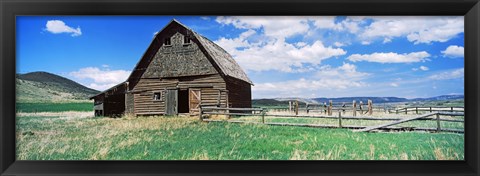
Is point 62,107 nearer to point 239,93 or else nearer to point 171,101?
point 171,101

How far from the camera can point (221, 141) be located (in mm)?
3885

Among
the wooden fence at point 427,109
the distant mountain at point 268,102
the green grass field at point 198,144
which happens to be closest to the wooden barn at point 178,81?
the distant mountain at point 268,102

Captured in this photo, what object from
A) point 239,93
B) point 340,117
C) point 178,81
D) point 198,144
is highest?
point 178,81

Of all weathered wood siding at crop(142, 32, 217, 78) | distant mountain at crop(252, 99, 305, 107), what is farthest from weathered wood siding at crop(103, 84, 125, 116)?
distant mountain at crop(252, 99, 305, 107)

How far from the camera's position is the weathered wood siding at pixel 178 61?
4376mm

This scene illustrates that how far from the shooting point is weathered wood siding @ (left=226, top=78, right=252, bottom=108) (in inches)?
166

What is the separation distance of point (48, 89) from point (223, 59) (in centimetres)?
169

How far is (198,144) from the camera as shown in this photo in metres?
3.83

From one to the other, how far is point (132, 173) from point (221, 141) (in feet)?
2.77

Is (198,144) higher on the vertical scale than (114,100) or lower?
lower

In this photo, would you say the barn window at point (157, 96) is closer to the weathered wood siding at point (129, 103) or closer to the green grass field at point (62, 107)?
the weathered wood siding at point (129, 103)

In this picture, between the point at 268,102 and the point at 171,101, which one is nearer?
the point at 268,102
